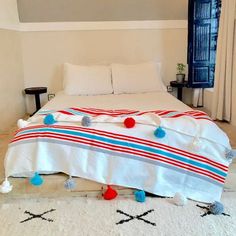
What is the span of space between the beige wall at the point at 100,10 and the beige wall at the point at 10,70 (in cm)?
27

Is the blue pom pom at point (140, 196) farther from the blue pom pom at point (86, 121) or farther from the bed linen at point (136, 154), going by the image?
the blue pom pom at point (86, 121)

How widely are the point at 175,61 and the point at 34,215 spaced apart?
3.30 meters

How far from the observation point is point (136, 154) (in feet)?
6.25

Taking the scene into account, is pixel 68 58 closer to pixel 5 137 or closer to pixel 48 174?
pixel 5 137

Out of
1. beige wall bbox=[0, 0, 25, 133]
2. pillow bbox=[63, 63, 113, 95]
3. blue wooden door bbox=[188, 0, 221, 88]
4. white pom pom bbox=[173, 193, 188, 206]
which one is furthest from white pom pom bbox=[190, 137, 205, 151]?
beige wall bbox=[0, 0, 25, 133]

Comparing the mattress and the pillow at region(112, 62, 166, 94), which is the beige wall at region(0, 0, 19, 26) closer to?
the mattress

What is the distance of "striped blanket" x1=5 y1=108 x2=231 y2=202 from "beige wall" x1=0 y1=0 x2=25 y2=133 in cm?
171

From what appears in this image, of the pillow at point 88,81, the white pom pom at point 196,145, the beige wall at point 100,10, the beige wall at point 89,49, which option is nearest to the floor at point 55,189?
the white pom pom at point 196,145

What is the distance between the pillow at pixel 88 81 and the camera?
12.0 feet

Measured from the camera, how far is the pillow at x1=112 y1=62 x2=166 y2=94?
3658 millimetres

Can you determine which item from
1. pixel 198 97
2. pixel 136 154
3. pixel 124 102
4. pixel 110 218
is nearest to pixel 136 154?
pixel 136 154

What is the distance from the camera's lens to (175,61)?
4.33 meters

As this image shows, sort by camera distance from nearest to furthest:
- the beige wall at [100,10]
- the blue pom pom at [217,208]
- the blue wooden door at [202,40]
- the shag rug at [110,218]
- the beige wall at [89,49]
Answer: the shag rug at [110,218]
the blue pom pom at [217,208]
the blue wooden door at [202,40]
the beige wall at [100,10]
the beige wall at [89,49]

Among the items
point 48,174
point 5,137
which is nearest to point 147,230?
point 48,174
